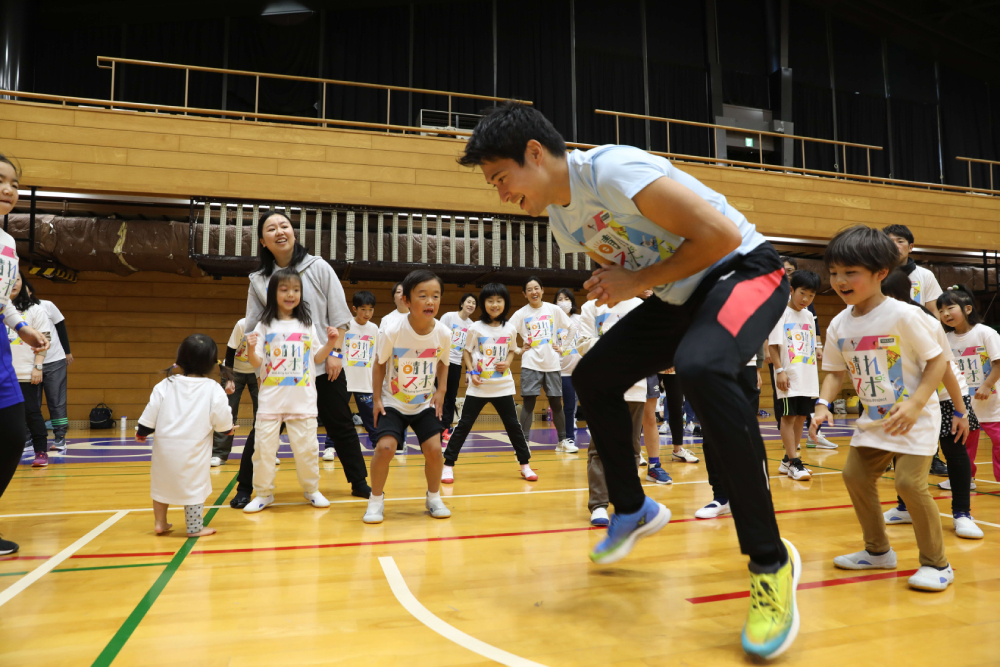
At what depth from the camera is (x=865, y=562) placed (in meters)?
2.03

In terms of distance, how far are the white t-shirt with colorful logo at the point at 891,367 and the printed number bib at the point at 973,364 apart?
1.83m

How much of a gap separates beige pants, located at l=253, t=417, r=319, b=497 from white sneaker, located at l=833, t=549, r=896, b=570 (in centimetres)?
238

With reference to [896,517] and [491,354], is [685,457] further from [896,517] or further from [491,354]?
[896,517]

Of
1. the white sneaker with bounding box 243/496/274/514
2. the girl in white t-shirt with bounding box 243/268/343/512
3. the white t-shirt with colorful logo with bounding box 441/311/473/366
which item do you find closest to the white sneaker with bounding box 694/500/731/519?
the girl in white t-shirt with bounding box 243/268/343/512

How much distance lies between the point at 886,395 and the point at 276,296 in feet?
8.98

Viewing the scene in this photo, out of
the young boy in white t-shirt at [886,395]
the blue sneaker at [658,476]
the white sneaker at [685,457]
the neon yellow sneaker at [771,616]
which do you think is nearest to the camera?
the neon yellow sneaker at [771,616]

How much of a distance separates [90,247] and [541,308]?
5.07m

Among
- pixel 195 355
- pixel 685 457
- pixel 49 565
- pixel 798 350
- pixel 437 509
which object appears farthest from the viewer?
pixel 685 457

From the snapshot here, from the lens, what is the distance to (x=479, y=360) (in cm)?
412

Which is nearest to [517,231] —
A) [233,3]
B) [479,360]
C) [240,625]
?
[479,360]

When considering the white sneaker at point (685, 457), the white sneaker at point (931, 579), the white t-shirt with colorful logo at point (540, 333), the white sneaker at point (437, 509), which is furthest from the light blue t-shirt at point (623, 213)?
the white t-shirt with colorful logo at point (540, 333)

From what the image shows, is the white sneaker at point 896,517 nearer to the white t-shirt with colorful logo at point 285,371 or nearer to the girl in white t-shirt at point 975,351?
the girl in white t-shirt at point 975,351

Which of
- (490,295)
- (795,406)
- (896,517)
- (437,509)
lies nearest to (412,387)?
(437,509)

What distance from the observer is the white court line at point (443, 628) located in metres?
1.35
